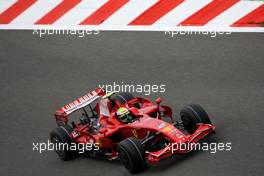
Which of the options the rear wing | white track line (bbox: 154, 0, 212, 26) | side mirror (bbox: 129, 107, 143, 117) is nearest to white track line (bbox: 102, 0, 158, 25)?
white track line (bbox: 154, 0, 212, 26)

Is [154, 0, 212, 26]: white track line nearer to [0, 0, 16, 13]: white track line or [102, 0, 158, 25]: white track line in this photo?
[102, 0, 158, 25]: white track line

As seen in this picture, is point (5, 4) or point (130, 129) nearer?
point (130, 129)

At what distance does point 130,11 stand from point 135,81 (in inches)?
71.1

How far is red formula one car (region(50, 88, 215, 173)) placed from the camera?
499 inches

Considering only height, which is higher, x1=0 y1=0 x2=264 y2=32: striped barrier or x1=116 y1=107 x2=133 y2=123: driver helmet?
x1=0 y1=0 x2=264 y2=32: striped barrier

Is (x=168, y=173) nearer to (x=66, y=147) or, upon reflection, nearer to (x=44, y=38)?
(x=66, y=147)

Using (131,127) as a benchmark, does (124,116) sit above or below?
above

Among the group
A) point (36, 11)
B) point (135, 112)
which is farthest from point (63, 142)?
point (36, 11)

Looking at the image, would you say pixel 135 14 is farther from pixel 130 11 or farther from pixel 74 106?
pixel 74 106

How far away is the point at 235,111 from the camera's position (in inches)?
569

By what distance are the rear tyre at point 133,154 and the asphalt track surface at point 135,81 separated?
0.19 m

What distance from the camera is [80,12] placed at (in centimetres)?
1747

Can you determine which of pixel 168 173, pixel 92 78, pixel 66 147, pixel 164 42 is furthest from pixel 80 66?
pixel 168 173

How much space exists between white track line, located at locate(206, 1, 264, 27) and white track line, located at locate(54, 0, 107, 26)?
2.19m
